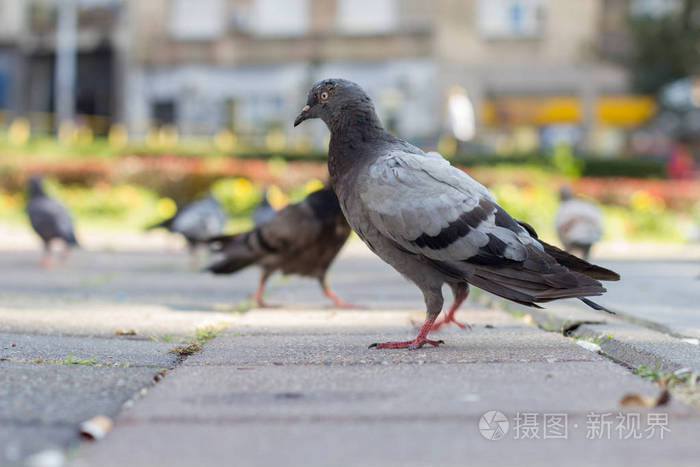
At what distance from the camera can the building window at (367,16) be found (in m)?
23.7

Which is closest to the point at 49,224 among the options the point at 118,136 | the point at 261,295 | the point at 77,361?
the point at 261,295

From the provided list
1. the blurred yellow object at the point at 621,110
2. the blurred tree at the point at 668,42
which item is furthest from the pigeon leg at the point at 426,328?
the blurred yellow object at the point at 621,110

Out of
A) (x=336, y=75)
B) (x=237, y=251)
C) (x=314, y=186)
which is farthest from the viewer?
(x=336, y=75)

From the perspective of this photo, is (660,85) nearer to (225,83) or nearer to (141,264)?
(225,83)

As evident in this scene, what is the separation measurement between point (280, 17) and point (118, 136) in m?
6.67

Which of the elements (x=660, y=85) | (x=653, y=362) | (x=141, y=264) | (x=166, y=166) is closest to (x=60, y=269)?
(x=141, y=264)

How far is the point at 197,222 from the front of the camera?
26.9ft

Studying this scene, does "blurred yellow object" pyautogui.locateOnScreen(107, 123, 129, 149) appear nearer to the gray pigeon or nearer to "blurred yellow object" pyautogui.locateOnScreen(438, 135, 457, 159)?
"blurred yellow object" pyautogui.locateOnScreen(438, 135, 457, 159)

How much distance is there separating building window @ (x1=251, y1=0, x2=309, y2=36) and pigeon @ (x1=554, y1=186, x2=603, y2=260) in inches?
711

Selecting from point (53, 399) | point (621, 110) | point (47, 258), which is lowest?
point (47, 258)

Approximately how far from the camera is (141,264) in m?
8.12

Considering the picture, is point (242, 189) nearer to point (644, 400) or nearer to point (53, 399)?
point (53, 399)

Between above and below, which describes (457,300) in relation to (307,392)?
below

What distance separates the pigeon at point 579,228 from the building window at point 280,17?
711 inches
